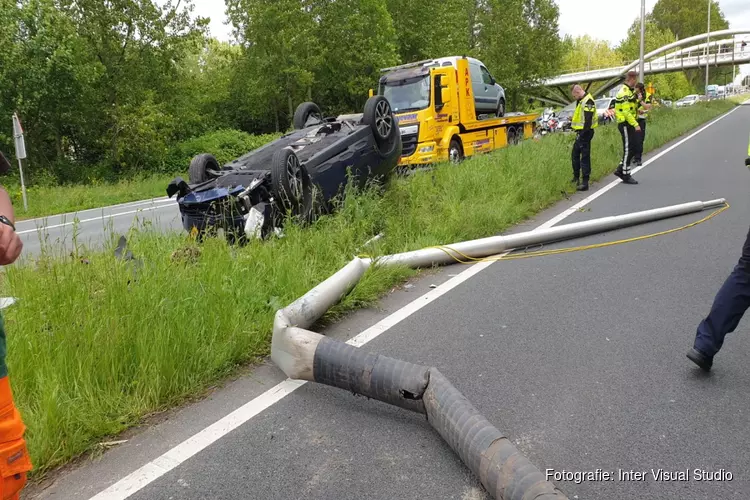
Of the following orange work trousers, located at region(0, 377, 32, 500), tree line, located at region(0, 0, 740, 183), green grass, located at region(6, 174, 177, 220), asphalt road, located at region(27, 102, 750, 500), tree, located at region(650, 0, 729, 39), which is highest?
tree, located at region(650, 0, 729, 39)

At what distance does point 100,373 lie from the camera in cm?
332

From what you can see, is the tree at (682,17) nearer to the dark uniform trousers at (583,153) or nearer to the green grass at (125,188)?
the green grass at (125,188)

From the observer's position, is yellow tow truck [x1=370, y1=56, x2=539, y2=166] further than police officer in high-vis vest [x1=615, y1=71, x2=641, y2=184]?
Yes

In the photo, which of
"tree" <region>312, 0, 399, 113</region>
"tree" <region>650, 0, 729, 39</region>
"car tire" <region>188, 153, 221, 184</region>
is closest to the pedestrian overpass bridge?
"tree" <region>650, 0, 729, 39</region>

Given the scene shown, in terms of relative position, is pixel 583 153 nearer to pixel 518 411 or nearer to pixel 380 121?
pixel 380 121

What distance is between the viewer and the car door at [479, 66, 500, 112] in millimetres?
15555

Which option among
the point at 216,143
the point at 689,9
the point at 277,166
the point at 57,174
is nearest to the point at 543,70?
the point at 216,143

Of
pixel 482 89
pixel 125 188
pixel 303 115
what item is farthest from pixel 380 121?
pixel 125 188

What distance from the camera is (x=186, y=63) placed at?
91.4ft

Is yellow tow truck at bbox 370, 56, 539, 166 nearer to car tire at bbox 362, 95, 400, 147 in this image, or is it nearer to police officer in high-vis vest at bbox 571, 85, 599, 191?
police officer in high-vis vest at bbox 571, 85, 599, 191

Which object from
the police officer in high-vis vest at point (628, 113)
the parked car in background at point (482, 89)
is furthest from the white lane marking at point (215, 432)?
the parked car in background at point (482, 89)

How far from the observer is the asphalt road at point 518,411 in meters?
2.61

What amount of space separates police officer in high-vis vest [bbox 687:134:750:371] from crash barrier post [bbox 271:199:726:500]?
1.56m

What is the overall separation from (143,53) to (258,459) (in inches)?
972
